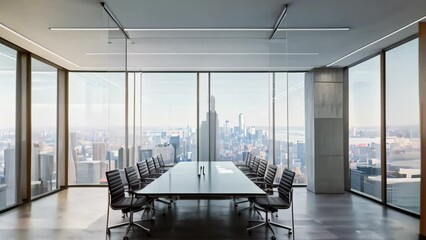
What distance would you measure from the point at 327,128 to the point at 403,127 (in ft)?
7.12

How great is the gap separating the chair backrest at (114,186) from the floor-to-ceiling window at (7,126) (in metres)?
2.68

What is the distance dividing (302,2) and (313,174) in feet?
16.7

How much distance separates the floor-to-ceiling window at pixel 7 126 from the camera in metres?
6.00

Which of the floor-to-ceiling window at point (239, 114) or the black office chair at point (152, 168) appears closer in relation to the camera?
the black office chair at point (152, 168)

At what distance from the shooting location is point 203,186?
438cm

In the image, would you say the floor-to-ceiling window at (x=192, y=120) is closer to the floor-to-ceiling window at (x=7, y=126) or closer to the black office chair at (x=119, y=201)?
the floor-to-ceiling window at (x=7, y=126)

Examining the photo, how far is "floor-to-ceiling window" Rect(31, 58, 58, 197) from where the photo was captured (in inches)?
280

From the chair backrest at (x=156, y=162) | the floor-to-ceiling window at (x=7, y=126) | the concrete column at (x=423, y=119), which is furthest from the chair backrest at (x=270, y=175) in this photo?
the floor-to-ceiling window at (x=7, y=126)

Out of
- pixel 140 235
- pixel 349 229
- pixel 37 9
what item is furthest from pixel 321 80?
pixel 37 9

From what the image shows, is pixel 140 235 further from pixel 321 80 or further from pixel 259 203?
pixel 321 80

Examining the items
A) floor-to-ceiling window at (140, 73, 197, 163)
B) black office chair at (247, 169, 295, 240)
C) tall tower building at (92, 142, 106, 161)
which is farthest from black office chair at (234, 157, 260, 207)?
tall tower building at (92, 142, 106, 161)

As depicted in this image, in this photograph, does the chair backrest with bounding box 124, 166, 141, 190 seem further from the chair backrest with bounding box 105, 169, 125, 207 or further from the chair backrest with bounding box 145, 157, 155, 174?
the chair backrest with bounding box 145, 157, 155, 174

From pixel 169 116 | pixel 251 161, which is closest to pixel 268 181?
pixel 251 161

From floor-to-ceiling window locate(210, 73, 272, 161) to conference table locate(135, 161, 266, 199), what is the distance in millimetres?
3247
